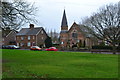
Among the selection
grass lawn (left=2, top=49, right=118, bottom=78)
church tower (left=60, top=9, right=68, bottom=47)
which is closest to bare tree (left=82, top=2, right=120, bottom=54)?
grass lawn (left=2, top=49, right=118, bottom=78)

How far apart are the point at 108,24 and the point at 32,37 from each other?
1728 inches

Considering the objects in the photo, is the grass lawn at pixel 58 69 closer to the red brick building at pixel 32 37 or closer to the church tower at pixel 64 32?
the red brick building at pixel 32 37

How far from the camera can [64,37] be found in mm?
86312

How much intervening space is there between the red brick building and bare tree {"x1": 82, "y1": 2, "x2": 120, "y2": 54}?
37.3 metres

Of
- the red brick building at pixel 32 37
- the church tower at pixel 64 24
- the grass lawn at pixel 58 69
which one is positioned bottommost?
the grass lawn at pixel 58 69

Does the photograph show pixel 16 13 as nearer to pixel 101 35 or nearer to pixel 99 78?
pixel 99 78

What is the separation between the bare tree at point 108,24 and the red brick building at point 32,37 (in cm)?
3733

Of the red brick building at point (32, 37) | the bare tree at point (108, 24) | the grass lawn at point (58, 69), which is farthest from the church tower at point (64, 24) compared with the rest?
the grass lawn at point (58, 69)

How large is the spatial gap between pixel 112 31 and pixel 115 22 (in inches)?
101

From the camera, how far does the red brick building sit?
3169 inches

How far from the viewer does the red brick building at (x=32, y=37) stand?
8050cm

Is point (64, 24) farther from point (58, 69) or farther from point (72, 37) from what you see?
point (58, 69)

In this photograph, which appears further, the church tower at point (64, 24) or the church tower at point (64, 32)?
the church tower at point (64, 24)

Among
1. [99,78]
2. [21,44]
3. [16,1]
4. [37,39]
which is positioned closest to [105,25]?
[16,1]
